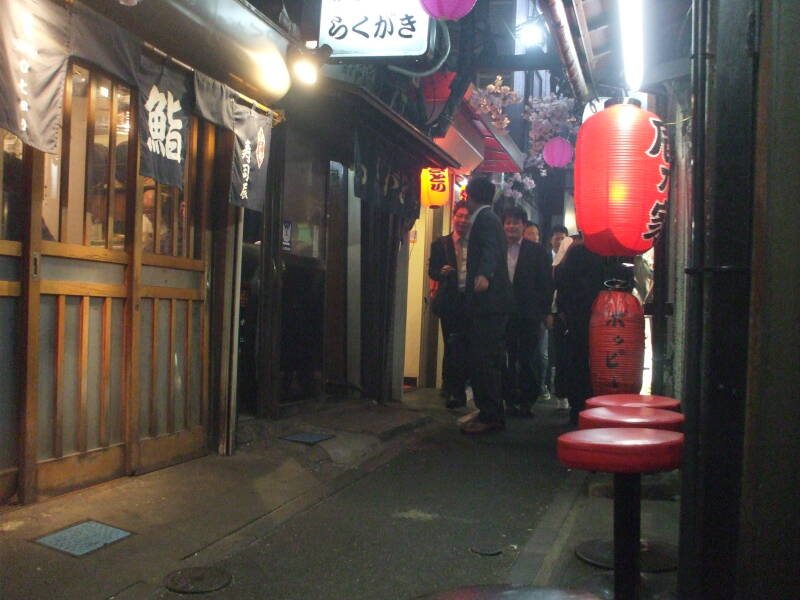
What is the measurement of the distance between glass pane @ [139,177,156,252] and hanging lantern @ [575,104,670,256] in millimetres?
4065

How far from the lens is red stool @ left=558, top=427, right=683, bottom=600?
345 centimetres

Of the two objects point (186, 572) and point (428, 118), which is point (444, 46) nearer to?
point (428, 118)

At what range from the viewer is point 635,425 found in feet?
13.6

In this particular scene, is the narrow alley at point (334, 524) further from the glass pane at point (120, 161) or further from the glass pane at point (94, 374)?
the glass pane at point (120, 161)

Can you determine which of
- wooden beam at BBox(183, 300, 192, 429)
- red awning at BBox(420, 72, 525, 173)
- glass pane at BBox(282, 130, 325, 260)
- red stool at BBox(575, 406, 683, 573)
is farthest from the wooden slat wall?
red awning at BBox(420, 72, 525, 173)

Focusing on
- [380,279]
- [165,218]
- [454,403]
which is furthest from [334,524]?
[454,403]

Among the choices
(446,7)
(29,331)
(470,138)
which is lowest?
(29,331)

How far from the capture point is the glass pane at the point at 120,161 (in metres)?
5.95

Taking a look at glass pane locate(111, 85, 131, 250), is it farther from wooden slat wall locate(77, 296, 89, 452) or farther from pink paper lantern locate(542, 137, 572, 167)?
pink paper lantern locate(542, 137, 572, 167)

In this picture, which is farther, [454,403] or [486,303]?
[454,403]

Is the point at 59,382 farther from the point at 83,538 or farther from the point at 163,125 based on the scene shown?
the point at 163,125

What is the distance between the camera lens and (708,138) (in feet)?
10.3

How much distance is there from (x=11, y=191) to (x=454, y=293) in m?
6.54

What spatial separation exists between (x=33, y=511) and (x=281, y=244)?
419cm
